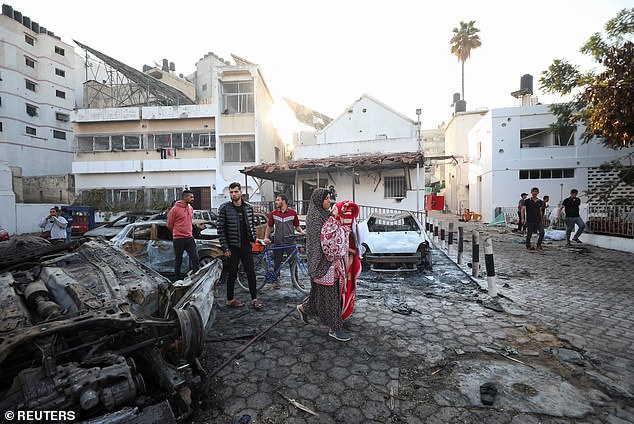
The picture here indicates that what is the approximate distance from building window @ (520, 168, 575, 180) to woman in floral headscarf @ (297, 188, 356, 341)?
20.5 meters

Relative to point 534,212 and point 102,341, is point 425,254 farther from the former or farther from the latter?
point 102,341

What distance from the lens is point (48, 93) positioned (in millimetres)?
28422

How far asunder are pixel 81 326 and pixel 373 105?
2041 centimetres

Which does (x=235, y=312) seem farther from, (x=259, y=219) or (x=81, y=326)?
(x=259, y=219)

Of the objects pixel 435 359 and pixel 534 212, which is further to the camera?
pixel 534 212

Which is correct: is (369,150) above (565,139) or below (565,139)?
below

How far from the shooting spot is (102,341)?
2367 millimetres

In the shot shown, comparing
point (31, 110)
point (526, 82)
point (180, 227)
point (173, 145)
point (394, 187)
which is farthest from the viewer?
point (31, 110)

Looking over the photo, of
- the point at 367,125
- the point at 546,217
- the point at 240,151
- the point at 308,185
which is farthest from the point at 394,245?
the point at 240,151

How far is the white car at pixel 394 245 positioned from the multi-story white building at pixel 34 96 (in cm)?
3180

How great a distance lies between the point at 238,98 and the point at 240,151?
3.70 metres

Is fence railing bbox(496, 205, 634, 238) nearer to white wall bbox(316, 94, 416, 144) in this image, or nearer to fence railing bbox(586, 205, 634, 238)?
fence railing bbox(586, 205, 634, 238)

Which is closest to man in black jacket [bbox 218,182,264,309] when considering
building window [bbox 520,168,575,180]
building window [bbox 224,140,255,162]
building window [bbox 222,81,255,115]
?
building window [bbox 224,140,255,162]

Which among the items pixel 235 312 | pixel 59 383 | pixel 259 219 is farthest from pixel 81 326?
pixel 259 219
